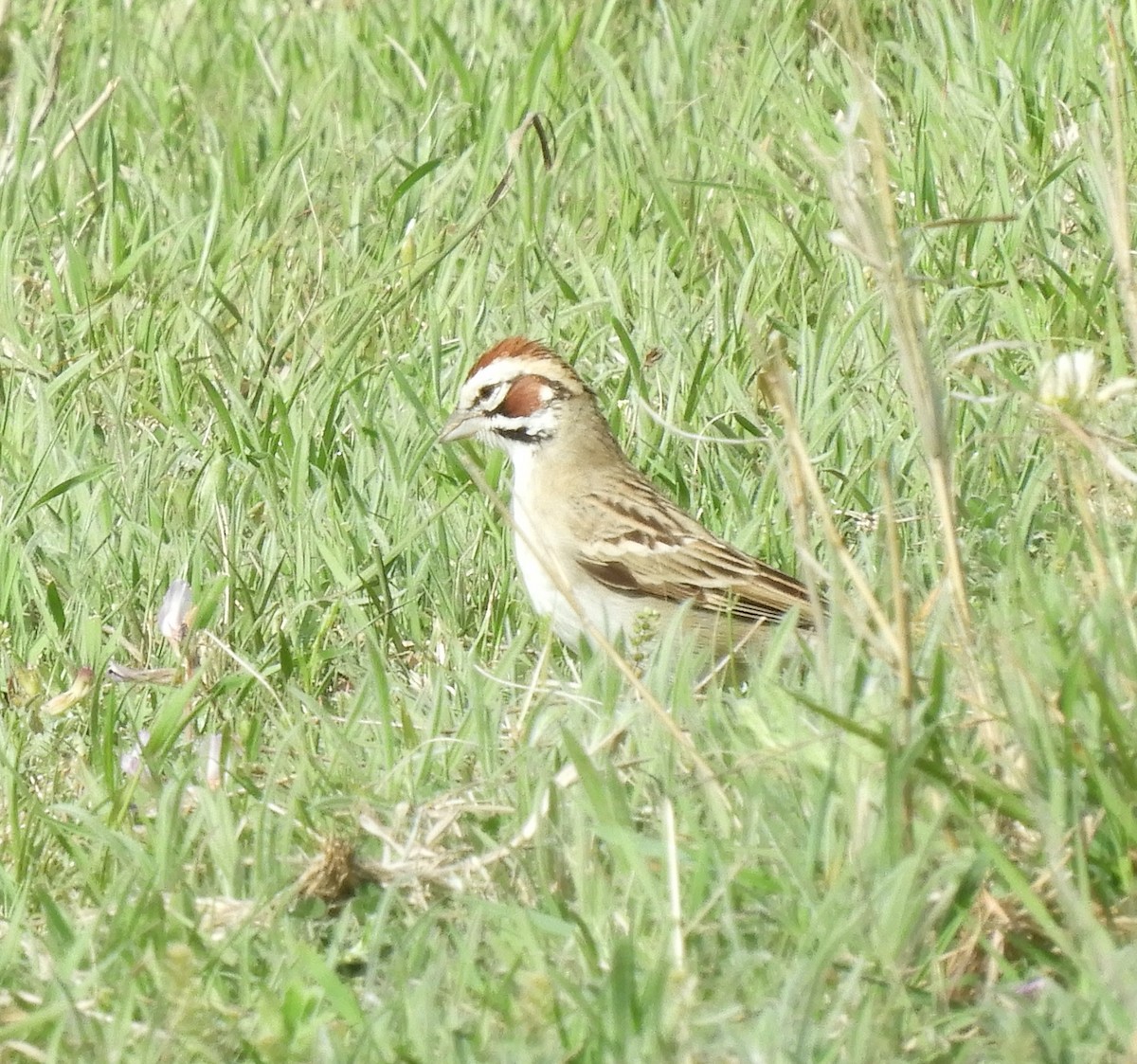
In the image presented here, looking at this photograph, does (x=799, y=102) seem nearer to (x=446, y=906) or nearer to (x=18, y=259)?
(x=18, y=259)

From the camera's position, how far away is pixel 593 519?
5.81 metres

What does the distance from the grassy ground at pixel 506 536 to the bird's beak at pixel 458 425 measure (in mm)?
130

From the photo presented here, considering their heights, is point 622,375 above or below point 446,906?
below

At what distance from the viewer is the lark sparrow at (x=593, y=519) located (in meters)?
5.39

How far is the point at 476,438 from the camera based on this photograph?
19.6 feet

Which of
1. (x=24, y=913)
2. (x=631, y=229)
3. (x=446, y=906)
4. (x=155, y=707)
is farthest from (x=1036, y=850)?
(x=631, y=229)

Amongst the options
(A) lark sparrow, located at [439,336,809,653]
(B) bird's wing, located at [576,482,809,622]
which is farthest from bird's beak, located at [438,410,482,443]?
(B) bird's wing, located at [576,482,809,622]

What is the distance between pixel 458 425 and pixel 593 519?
449 mm

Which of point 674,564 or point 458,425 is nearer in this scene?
point 674,564

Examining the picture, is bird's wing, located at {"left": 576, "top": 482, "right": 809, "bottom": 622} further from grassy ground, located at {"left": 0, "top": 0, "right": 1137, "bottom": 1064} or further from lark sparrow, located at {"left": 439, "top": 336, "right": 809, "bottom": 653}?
grassy ground, located at {"left": 0, "top": 0, "right": 1137, "bottom": 1064}

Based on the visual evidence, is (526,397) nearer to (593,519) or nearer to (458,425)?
(458,425)

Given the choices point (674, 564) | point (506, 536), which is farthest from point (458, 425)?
point (674, 564)

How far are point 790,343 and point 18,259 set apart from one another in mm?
2557

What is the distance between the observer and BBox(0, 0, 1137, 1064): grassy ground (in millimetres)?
3199
